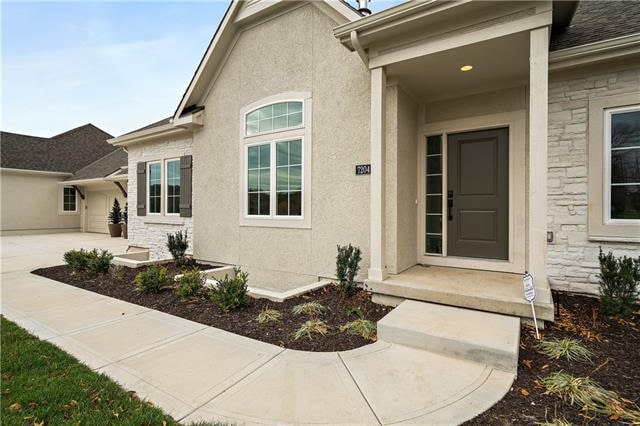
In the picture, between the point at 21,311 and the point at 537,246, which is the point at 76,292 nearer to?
the point at 21,311

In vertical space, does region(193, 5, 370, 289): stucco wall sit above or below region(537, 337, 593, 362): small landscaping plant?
above

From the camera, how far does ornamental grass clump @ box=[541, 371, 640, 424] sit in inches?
85.0

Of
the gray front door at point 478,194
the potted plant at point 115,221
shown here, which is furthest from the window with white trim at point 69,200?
the gray front door at point 478,194

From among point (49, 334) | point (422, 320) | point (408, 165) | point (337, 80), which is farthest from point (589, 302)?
point (49, 334)

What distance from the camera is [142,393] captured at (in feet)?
8.18

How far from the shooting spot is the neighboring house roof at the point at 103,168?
16.2 m

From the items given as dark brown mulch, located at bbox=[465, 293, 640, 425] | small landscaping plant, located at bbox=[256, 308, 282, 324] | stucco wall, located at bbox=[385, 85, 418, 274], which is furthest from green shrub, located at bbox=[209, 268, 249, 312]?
dark brown mulch, located at bbox=[465, 293, 640, 425]

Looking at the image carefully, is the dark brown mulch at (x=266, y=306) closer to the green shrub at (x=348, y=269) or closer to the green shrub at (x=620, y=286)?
the green shrub at (x=348, y=269)

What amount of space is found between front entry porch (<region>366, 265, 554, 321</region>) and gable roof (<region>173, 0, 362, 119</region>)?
14.7ft

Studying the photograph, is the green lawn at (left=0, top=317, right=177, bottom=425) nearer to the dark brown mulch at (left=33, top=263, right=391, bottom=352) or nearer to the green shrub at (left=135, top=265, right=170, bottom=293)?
the dark brown mulch at (left=33, top=263, right=391, bottom=352)

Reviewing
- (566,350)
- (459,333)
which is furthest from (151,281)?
(566,350)

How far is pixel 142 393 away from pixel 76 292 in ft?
13.9

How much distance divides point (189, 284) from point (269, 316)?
72.3 inches

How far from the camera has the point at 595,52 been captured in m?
4.11
